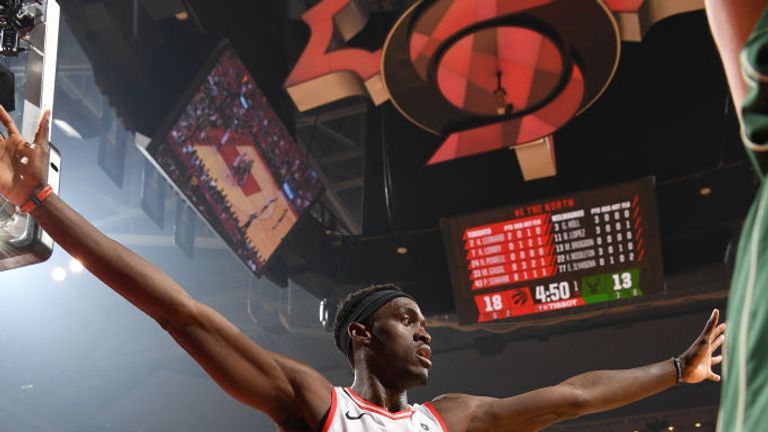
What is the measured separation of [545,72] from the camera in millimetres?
6691

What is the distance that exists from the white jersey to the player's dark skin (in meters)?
0.05

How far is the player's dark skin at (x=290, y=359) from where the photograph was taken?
7.88ft

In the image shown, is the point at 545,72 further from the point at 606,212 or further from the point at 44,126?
the point at 44,126

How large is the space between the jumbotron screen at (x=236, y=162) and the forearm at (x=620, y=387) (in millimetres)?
3749

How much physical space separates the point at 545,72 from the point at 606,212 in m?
1.39

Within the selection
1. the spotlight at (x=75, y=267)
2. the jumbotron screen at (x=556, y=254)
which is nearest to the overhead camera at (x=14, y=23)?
the jumbotron screen at (x=556, y=254)

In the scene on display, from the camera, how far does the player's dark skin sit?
7.88 feet

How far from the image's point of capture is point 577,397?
319cm

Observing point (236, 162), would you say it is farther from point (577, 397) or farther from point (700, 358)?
point (700, 358)

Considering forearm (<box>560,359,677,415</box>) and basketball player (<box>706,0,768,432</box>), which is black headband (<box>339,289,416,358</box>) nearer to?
forearm (<box>560,359,677,415</box>)

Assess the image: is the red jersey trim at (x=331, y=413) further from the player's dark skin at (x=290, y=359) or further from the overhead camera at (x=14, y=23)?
the overhead camera at (x=14, y=23)

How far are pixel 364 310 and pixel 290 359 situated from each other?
56 centimetres

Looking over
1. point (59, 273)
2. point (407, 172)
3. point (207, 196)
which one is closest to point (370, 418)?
point (207, 196)

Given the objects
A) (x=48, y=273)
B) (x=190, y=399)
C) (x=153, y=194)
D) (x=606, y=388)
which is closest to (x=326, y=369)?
(x=190, y=399)
